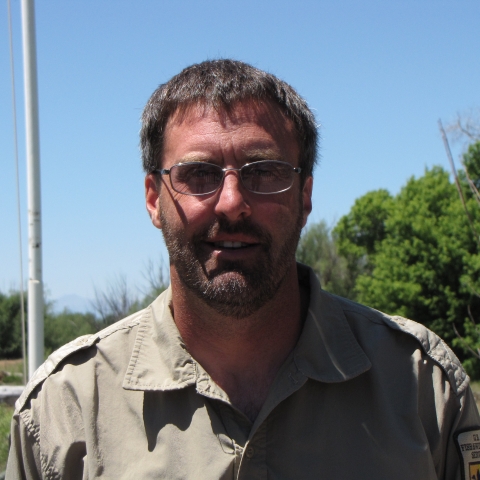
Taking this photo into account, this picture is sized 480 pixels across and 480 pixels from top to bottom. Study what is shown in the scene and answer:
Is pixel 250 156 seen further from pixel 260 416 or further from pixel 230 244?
pixel 260 416

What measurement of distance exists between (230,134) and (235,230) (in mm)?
328

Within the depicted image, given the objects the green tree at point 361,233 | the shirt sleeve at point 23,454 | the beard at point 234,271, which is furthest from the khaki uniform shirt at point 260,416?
the green tree at point 361,233

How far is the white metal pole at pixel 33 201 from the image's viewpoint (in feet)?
18.5

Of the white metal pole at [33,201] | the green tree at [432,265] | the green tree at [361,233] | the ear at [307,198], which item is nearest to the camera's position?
the ear at [307,198]

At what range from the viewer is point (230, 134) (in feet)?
6.91

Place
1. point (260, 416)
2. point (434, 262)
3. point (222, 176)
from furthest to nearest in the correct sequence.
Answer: point (434, 262) < point (222, 176) < point (260, 416)

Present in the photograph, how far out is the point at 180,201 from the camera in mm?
2113

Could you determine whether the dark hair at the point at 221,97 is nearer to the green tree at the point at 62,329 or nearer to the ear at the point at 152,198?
the ear at the point at 152,198

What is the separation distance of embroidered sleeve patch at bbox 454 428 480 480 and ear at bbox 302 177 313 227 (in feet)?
2.81

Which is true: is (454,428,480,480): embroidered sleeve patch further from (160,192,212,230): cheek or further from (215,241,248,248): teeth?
(160,192,212,230): cheek

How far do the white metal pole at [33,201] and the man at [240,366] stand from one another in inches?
143

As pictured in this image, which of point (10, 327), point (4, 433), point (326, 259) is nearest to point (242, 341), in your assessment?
point (4, 433)

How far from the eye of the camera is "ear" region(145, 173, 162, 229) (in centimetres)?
231

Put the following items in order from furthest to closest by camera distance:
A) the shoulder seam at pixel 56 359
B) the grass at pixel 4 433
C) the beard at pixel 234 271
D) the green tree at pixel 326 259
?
the green tree at pixel 326 259
the grass at pixel 4 433
the shoulder seam at pixel 56 359
the beard at pixel 234 271
